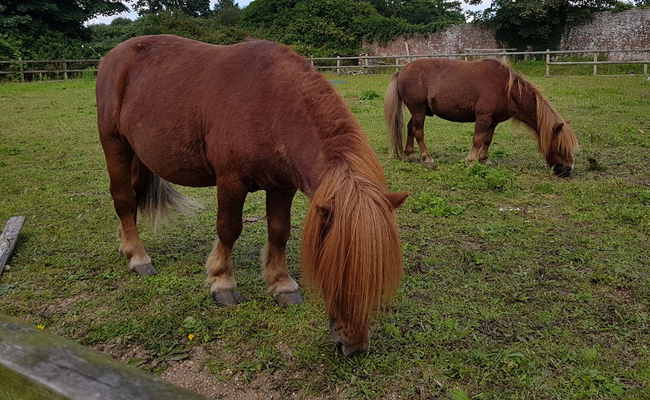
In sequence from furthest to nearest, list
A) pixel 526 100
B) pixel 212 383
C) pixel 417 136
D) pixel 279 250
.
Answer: pixel 417 136 < pixel 526 100 < pixel 279 250 < pixel 212 383

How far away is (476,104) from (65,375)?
26.4ft

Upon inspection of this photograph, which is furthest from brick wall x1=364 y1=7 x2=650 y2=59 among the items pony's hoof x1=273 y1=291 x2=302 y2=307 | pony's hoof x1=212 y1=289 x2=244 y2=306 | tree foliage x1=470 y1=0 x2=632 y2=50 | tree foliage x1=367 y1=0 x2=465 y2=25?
pony's hoof x1=212 y1=289 x2=244 y2=306

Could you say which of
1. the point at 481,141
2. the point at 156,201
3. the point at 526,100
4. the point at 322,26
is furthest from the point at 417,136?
the point at 322,26

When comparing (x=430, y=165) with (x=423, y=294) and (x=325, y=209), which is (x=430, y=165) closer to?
(x=423, y=294)

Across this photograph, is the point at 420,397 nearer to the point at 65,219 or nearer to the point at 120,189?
the point at 120,189

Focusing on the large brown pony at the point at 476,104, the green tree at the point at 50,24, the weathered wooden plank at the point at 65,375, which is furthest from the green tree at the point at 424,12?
the weathered wooden plank at the point at 65,375

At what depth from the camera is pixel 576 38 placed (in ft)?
97.5

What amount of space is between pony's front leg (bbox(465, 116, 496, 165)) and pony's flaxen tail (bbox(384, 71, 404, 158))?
1245mm

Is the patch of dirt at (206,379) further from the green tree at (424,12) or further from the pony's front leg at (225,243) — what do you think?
the green tree at (424,12)

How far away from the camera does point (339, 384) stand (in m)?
2.66

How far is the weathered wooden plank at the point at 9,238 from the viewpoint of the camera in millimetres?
4172

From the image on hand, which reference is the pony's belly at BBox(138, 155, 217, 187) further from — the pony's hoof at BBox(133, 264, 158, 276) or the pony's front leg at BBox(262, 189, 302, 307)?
the pony's hoof at BBox(133, 264, 158, 276)

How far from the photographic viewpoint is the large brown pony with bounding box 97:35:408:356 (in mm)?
2418

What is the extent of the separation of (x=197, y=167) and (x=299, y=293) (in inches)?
48.4
